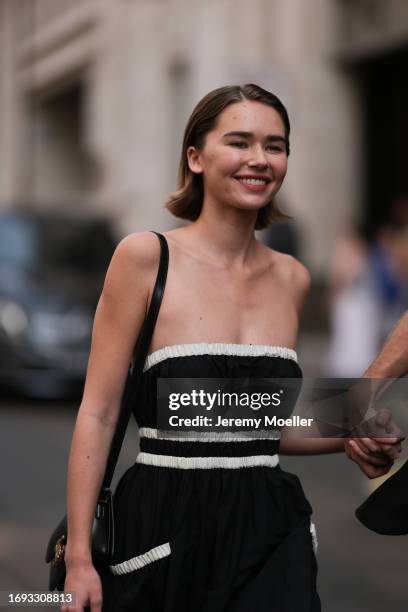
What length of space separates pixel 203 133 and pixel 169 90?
21452mm

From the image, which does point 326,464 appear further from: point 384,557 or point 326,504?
point 384,557

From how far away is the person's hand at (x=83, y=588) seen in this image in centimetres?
268

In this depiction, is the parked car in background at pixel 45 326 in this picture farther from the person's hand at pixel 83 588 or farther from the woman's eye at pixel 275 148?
the person's hand at pixel 83 588

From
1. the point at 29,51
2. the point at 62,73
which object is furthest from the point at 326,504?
the point at 29,51

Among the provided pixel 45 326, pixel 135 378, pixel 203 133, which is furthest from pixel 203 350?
pixel 45 326

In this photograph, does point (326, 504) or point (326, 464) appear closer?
point (326, 504)

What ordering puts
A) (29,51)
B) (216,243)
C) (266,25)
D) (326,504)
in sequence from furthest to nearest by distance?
(29,51) → (266,25) → (326,504) → (216,243)

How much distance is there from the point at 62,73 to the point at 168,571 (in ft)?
87.8

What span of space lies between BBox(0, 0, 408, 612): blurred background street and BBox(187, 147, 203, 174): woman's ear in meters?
2.55

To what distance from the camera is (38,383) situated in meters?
11.6

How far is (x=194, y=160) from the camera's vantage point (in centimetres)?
299

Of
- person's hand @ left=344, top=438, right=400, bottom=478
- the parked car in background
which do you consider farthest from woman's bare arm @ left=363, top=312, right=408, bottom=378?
the parked car in background

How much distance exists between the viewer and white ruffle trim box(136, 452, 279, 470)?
278cm

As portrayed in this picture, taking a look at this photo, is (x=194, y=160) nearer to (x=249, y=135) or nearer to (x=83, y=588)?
(x=249, y=135)
